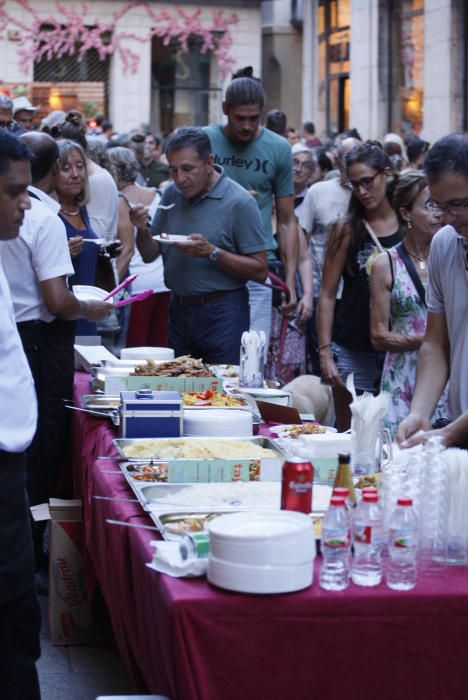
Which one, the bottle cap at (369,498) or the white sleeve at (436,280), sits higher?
the white sleeve at (436,280)

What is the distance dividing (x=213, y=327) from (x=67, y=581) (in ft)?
6.62

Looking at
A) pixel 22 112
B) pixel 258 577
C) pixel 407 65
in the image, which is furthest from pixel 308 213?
pixel 407 65

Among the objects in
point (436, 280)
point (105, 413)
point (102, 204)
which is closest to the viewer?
point (436, 280)

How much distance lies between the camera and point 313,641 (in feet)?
9.73

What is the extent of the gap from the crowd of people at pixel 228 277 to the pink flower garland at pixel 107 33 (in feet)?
86.3

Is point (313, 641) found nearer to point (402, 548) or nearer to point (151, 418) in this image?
point (402, 548)

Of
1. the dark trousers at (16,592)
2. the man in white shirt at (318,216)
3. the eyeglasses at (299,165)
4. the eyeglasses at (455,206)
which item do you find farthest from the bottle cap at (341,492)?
the eyeglasses at (299,165)

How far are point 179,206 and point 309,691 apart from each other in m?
4.25

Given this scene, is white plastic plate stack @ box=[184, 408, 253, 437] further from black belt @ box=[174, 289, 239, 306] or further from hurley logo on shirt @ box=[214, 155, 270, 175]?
hurley logo on shirt @ box=[214, 155, 270, 175]

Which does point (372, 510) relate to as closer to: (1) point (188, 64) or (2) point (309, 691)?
(2) point (309, 691)

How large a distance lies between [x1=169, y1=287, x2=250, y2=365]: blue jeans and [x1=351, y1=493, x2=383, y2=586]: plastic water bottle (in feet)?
12.4

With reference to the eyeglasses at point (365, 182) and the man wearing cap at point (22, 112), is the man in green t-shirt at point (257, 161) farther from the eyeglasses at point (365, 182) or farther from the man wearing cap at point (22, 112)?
the man wearing cap at point (22, 112)

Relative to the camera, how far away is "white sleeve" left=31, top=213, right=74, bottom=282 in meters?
5.24

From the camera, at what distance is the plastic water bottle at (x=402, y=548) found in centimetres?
303
